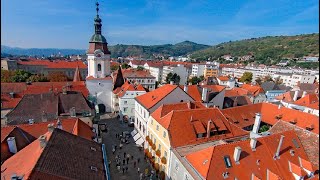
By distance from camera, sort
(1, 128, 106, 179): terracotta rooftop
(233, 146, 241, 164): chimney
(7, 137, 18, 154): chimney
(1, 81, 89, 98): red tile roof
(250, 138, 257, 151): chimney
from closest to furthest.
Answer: (1, 128, 106, 179): terracotta rooftop → (233, 146, 241, 164): chimney → (7, 137, 18, 154): chimney → (250, 138, 257, 151): chimney → (1, 81, 89, 98): red tile roof

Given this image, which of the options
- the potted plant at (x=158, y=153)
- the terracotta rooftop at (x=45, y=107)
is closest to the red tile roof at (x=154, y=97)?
the potted plant at (x=158, y=153)

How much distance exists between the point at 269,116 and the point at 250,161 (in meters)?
17.6

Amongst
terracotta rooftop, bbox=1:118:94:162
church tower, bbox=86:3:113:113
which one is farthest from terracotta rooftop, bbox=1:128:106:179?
church tower, bbox=86:3:113:113

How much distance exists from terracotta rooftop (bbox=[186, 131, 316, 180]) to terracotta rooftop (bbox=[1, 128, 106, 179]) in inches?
335

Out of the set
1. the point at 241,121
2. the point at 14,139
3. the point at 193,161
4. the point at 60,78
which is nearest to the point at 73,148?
the point at 14,139

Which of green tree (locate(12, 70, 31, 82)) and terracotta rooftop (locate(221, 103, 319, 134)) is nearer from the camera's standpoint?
terracotta rooftop (locate(221, 103, 319, 134))

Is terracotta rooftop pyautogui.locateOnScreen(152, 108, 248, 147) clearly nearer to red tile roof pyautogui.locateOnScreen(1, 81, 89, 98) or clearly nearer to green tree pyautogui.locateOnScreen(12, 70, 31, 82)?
red tile roof pyautogui.locateOnScreen(1, 81, 89, 98)

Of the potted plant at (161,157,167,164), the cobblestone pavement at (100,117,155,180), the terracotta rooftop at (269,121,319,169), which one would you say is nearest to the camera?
the terracotta rooftop at (269,121,319,169)

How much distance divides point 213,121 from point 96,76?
30022 mm

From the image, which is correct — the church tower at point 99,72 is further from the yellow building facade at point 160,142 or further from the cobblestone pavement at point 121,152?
the yellow building facade at point 160,142

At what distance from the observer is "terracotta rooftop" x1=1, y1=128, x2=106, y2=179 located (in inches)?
526

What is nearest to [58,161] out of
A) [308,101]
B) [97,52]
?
[97,52]

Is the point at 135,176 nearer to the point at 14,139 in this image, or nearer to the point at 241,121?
the point at 14,139

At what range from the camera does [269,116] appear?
34.2m
